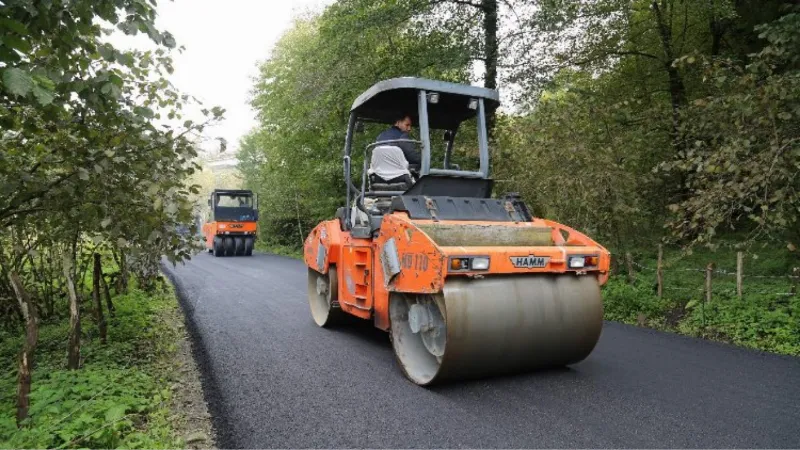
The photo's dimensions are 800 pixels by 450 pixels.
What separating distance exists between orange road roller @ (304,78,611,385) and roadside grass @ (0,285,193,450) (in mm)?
1836

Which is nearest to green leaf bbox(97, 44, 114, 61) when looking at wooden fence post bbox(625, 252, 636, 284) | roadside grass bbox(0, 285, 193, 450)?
roadside grass bbox(0, 285, 193, 450)

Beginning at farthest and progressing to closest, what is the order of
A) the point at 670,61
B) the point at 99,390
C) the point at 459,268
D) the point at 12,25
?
the point at 670,61
the point at 99,390
the point at 459,268
the point at 12,25

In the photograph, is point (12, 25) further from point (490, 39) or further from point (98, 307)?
point (490, 39)

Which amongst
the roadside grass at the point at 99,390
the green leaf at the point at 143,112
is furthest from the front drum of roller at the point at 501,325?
the green leaf at the point at 143,112

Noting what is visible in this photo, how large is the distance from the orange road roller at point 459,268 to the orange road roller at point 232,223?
15.4 m

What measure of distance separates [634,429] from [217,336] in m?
4.35

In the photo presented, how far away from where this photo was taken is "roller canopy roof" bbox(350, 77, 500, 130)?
514 cm

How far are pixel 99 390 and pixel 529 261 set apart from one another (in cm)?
324

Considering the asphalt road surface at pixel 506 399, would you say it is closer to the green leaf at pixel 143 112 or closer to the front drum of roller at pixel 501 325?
the front drum of roller at pixel 501 325

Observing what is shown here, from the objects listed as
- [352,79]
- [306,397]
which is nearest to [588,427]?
[306,397]

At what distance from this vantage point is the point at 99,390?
13.8 ft

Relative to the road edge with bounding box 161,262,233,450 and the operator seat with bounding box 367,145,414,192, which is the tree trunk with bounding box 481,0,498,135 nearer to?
the operator seat with bounding box 367,145,414,192

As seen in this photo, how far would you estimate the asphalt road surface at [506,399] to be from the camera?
337cm

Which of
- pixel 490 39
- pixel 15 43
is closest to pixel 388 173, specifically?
pixel 15 43
